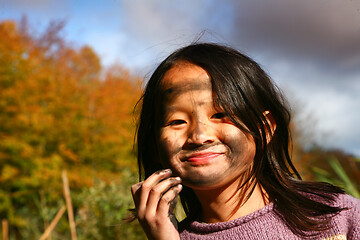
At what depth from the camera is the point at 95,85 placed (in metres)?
17.0

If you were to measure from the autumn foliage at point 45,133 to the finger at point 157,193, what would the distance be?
9160mm

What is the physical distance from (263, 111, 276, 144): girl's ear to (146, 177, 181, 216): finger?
42 centimetres

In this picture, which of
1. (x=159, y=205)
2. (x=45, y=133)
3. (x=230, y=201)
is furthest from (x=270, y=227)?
(x=45, y=133)

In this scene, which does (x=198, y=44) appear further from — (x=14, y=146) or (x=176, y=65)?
(x=14, y=146)

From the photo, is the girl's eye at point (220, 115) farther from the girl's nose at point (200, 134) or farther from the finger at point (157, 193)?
the finger at point (157, 193)

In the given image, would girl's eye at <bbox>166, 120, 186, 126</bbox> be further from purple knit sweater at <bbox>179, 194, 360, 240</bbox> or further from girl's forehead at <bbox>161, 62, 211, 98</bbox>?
purple knit sweater at <bbox>179, 194, 360, 240</bbox>

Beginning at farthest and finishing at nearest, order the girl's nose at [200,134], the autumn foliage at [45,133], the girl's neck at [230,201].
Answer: the autumn foliage at [45,133] → the girl's neck at [230,201] → the girl's nose at [200,134]

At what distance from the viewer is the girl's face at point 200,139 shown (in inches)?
56.1

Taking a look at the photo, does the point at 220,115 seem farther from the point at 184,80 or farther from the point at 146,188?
the point at 146,188

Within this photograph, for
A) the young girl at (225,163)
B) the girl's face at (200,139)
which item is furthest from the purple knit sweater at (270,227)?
the girl's face at (200,139)

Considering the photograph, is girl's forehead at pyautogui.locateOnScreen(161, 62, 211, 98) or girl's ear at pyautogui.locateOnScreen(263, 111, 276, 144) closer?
girl's forehead at pyautogui.locateOnScreen(161, 62, 211, 98)

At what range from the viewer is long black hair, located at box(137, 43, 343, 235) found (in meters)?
1.50

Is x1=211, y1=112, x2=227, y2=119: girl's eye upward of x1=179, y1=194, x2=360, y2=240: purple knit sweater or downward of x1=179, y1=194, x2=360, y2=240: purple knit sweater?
upward

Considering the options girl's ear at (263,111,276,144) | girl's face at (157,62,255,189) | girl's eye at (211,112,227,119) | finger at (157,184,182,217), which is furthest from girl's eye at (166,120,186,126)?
girl's ear at (263,111,276,144)
